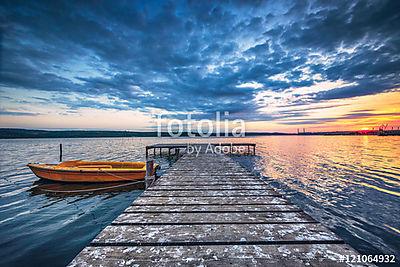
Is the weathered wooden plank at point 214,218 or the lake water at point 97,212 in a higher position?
the weathered wooden plank at point 214,218

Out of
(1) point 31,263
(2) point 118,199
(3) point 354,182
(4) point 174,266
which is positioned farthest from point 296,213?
(3) point 354,182

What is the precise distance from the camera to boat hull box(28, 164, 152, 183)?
1235 cm

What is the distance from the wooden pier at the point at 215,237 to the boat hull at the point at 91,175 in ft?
30.2

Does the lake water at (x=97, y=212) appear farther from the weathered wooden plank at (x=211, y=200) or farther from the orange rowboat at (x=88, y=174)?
the weathered wooden plank at (x=211, y=200)

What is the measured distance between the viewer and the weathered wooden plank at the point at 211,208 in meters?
3.70

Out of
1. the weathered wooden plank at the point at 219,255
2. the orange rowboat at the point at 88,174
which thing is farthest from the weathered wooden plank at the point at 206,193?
the orange rowboat at the point at 88,174

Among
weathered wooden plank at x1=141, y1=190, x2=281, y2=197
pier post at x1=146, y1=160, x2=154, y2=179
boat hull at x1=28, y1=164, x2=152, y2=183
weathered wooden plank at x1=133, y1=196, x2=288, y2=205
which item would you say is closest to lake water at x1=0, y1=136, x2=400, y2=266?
boat hull at x1=28, y1=164, x2=152, y2=183

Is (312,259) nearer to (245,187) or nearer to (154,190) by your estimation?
(245,187)

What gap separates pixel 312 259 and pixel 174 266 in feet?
5.21

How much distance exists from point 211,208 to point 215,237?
123 cm

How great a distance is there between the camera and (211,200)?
4430mm

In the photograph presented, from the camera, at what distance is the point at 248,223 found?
309 cm

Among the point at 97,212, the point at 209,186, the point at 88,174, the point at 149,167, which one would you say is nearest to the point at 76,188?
the point at 88,174

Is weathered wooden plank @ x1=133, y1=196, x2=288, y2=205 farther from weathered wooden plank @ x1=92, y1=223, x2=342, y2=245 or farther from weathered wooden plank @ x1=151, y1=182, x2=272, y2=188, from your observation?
Result: weathered wooden plank @ x1=92, y1=223, x2=342, y2=245
